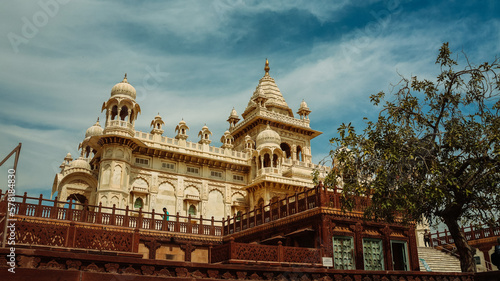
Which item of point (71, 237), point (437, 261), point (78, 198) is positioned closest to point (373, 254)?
point (437, 261)

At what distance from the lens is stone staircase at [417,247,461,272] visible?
2342 centimetres

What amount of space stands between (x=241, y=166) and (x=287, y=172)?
3.88m

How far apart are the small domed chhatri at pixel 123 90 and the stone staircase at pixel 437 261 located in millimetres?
21771

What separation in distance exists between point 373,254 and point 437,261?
9.12 metres

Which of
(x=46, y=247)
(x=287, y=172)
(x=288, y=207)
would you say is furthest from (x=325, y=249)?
(x=287, y=172)

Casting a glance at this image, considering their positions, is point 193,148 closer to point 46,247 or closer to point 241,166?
point 241,166

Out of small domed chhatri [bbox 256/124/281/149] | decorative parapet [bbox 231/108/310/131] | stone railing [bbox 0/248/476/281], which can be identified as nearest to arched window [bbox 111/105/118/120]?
small domed chhatri [bbox 256/124/281/149]

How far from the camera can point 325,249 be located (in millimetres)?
16297

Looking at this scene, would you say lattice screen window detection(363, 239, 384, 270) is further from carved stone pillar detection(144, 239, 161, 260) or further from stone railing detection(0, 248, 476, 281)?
carved stone pillar detection(144, 239, 161, 260)

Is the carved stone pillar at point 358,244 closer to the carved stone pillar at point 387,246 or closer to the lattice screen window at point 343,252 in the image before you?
the lattice screen window at point 343,252

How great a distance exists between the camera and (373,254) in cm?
1781

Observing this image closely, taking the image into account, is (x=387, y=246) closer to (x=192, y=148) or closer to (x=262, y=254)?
(x=262, y=254)

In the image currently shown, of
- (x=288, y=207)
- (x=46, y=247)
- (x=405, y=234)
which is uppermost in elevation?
(x=288, y=207)

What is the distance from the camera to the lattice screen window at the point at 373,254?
57.3 ft
